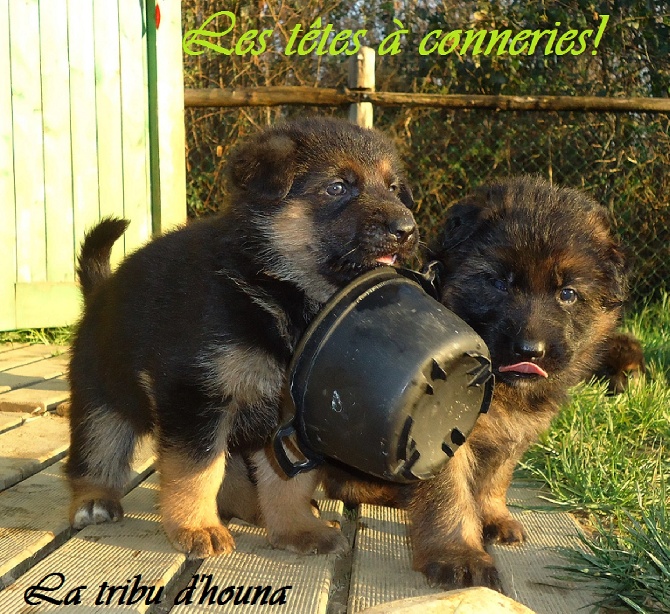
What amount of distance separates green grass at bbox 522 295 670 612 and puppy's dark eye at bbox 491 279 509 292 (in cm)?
76

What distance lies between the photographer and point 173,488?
98.5 inches

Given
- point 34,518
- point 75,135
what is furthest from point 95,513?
point 75,135

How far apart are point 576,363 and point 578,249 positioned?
1.27ft

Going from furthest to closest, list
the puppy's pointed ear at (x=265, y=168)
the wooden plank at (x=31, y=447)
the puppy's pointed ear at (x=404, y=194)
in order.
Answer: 1. the wooden plank at (x=31, y=447)
2. the puppy's pointed ear at (x=404, y=194)
3. the puppy's pointed ear at (x=265, y=168)

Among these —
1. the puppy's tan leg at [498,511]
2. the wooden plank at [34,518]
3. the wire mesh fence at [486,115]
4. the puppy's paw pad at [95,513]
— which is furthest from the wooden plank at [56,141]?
the puppy's tan leg at [498,511]

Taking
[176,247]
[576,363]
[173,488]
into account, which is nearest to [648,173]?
[576,363]

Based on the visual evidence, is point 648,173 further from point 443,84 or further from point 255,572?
point 255,572

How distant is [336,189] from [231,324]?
0.60 metres

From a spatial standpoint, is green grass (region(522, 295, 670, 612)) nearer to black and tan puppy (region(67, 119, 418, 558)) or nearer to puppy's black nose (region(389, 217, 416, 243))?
black and tan puppy (region(67, 119, 418, 558))

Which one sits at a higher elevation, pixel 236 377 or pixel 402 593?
pixel 236 377

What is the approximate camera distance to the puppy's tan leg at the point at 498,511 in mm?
2730

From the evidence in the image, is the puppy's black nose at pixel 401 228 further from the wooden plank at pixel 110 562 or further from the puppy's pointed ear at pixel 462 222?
the wooden plank at pixel 110 562

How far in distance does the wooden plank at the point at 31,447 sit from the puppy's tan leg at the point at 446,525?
1.53m

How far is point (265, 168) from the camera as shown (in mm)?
2689
